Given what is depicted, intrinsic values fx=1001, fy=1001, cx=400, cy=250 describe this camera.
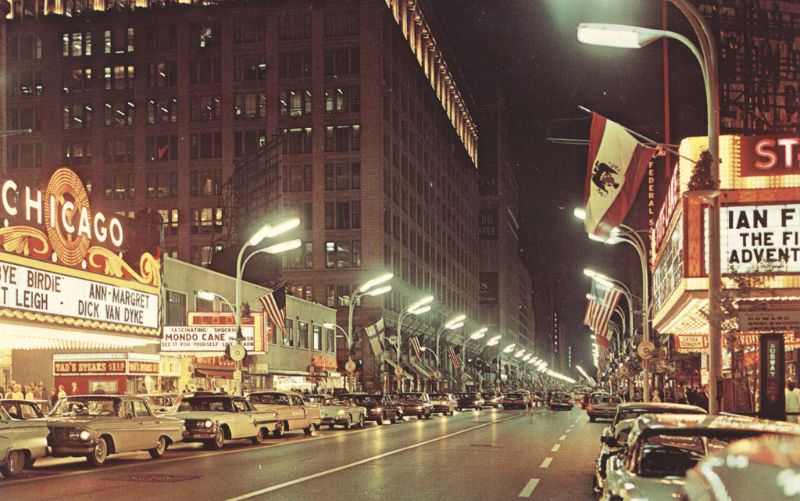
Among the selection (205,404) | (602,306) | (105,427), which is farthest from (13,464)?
(602,306)

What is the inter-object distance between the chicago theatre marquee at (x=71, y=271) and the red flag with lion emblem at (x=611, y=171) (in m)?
13.8

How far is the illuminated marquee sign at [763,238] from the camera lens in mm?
22953

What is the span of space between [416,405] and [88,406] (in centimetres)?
3357

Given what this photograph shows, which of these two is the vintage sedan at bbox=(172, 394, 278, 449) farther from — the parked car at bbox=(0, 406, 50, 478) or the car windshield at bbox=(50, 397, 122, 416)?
the parked car at bbox=(0, 406, 50, 478)

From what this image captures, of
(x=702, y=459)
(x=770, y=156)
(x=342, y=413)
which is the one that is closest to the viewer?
(x=702, y=459)

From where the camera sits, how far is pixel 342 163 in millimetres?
93562

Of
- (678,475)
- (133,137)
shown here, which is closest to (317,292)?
(133,137)

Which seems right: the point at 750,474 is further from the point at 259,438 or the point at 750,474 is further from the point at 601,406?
the point at 601,406

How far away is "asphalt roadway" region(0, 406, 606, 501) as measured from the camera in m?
16.0

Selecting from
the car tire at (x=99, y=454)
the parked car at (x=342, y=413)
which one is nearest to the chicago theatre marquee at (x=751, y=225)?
the car tire at (x=99, y=454)

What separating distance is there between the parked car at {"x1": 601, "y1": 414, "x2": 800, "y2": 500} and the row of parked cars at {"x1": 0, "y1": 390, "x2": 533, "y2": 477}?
13342mm

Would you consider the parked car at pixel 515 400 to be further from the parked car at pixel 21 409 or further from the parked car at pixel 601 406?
the parked car at pixel 21 409

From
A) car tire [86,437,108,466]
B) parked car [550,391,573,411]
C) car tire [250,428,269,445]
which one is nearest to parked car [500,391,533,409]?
parked car [550,391,573,411]

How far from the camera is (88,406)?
76.1 feet
